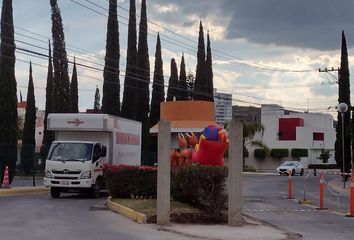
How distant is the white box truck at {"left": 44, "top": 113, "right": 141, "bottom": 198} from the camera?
22125 mm

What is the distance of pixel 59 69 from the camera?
45312 millimetres

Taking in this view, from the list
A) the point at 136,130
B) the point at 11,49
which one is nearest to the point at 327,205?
the point at 136,130

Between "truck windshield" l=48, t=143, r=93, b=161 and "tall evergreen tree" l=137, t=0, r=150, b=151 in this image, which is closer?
"truck windshield" l=48, t=143, r=93, b=161

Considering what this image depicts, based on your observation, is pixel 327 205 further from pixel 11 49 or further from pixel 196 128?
pixel 11 49

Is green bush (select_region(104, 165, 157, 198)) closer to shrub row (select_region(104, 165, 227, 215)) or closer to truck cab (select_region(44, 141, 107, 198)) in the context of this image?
shrub row (select_region(104, 165, 227, 215))

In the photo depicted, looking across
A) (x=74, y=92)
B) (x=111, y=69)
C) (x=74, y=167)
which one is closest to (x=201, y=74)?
(x=74, y=92)

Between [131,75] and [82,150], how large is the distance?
88.8 ft

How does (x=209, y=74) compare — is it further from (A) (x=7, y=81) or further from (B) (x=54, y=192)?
(B) (x=54, y=192)

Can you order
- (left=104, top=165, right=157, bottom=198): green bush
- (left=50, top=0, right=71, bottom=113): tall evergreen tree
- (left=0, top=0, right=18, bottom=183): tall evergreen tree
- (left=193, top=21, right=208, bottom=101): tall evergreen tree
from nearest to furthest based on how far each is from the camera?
(left=104, top=165, right=157, bottom=198): green bush, (left=0, top=0, right=18, bottom=183): tall evergreen tree, (left=50, top=0, right=71, bottom=113): tall evergreen tree, (left=193, top=21, right=208, bottom=101): tall evergreen tree

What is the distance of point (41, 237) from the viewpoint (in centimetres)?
1158

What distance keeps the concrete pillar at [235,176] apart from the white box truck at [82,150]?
9.56 meters

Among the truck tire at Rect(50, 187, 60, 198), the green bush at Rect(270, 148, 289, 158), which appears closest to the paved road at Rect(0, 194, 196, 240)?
the truck tire at Rect(50, 187, 60, 198)

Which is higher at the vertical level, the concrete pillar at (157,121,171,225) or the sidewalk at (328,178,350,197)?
the concrete pillar at (157,121,171,225)

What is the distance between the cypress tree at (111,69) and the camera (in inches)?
1810
